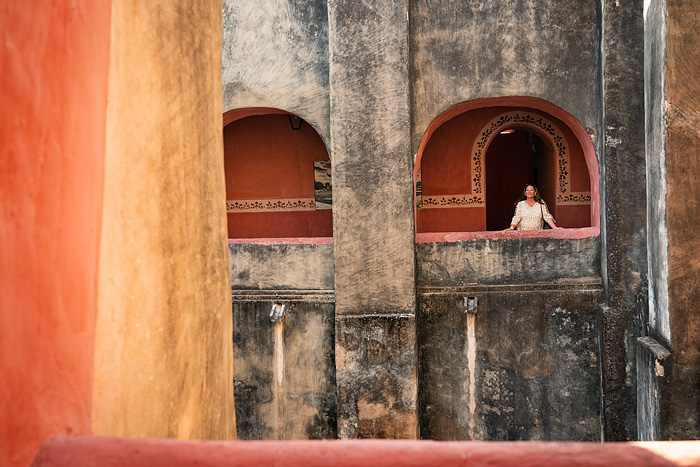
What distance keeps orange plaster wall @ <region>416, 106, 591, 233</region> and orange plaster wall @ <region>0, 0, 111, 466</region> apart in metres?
7.11

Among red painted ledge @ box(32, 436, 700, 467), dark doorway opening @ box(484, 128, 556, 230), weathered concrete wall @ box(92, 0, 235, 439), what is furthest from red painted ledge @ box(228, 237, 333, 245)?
dark doorway opening @ box(484, 128, 556, 230)

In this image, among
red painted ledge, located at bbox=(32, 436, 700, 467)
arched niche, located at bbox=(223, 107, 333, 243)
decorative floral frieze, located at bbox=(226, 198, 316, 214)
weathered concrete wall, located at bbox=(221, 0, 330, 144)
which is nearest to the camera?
red painted ledge, located at bbox=(32, 436, 700, 467)

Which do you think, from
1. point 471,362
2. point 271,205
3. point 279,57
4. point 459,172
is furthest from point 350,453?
point 271,205

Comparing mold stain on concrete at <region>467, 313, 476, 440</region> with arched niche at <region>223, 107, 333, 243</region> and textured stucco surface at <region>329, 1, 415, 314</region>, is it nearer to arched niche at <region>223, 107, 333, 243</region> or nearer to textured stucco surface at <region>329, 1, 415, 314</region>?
textured stucco surface at <region>329, 1, 415, 314</region>

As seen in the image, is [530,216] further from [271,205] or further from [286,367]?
[271,205]

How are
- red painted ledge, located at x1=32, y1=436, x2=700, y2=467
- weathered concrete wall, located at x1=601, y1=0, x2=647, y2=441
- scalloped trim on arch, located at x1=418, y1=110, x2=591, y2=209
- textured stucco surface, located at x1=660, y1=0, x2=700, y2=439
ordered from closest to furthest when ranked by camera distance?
red painted ledge, located at x1=32, y1=436, x2=700, y2=467 < textured stucco surface, located at x1=660, y1=0, x2=700, y2=439 < weathered concrete wall, located at x1=601, y1=0, x2=647, y2=441 < scalloped trim on arch, located at x1=418, y1=110, x2=591, y2=209

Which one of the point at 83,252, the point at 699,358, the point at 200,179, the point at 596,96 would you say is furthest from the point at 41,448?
the point at 596,96

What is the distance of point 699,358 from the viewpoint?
4695 mm

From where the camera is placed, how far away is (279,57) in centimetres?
653

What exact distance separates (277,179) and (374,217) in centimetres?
329

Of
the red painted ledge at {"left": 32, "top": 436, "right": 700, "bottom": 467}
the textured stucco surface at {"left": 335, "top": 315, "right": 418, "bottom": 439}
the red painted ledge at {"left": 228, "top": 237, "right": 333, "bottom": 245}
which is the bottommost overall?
the textured stucco surface at {"left": 335, "top": 315, "right": 418, "bottom": 439}

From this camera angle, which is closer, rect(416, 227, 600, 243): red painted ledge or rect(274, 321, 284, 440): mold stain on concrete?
rect(416, 227, 600, 243): red painted ledge

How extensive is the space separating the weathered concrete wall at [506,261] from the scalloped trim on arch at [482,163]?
2298 millimetres

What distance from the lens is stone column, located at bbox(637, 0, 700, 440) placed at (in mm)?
4656
